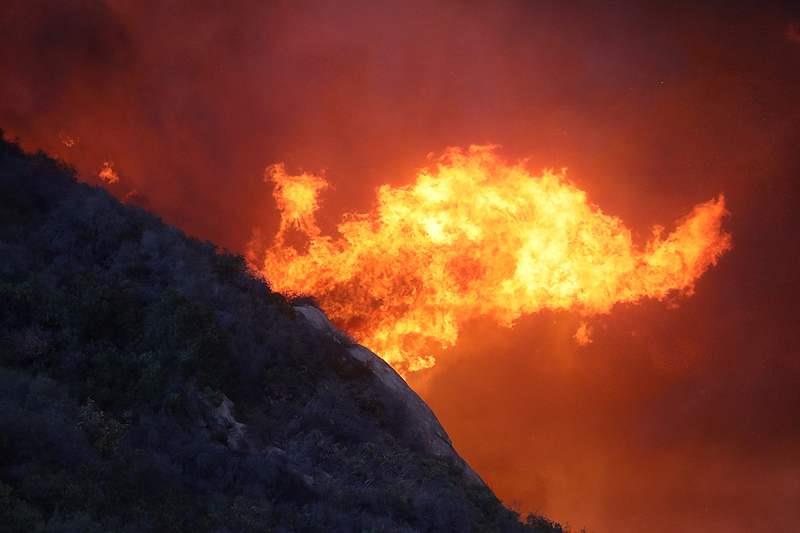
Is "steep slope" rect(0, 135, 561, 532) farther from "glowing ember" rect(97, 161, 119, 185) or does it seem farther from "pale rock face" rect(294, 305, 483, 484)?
"glowing ember" rect(97, 161, 119, 185)

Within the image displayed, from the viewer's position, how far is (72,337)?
13.9 m

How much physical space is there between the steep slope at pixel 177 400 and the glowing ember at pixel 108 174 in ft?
28.8

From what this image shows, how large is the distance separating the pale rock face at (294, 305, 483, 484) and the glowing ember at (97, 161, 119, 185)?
39.6 feet

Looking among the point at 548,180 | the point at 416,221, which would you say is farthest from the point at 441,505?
the point at 548,180

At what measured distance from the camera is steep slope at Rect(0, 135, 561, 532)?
9.74 metres

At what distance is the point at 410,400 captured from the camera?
73.2 feet

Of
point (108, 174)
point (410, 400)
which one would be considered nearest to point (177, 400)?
point (410, 400)

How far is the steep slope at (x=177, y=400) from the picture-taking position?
9.74 metres

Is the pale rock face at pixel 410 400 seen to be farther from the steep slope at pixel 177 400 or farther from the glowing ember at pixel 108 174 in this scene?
the glowing ember at pixel 108 174

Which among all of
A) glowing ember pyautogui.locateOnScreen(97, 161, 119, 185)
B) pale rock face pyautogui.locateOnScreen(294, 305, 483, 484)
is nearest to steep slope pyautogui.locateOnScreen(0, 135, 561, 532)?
pale rock face pyautogui.locateOnScreen(294, 305, 483, 484)

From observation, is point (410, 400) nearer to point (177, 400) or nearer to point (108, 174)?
point (177, 400)

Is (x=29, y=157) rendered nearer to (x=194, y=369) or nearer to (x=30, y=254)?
(x=30, y=254)

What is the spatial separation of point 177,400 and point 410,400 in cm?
1004

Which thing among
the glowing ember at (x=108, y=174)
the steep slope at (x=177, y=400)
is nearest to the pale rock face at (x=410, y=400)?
the steep slope at (x=177, y=400)
